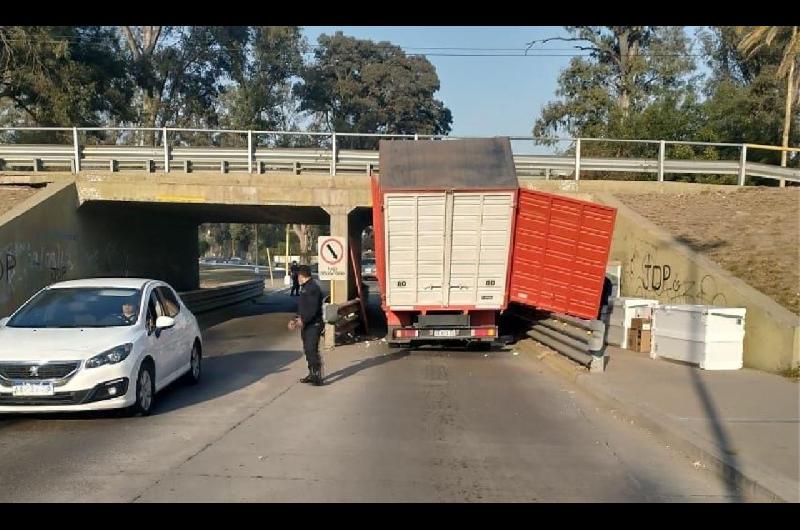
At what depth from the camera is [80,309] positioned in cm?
928

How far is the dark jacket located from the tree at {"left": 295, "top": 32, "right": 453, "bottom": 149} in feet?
154

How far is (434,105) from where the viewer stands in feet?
209

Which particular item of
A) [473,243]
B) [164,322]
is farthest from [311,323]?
[473,243]

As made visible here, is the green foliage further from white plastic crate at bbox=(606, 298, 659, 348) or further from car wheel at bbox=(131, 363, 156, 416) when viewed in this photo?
car wheel at bbox=(131, 363, 156, 416)

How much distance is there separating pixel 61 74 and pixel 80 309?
2624 centimetres

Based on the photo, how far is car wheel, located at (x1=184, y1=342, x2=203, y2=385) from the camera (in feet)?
36.0

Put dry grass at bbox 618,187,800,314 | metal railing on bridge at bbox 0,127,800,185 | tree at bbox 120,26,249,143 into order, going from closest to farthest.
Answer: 1. dry grass at bbox 618,187,800,314
2. metal railing on bridge at bbox 0,127,800,185
3. tree at bbox 120,26,249,143

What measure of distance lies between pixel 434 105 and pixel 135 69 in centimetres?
2907

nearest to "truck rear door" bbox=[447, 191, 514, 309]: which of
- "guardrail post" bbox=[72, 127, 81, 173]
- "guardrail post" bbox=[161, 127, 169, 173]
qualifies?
"guardrail post" bbox=[161, 127, 169, 173]

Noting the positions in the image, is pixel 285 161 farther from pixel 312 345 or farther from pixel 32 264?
pixel 312 345

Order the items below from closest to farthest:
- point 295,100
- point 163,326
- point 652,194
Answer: point 163,326
point 652,194
point 295,100

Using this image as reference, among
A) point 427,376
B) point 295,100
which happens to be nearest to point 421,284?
point 427,376
